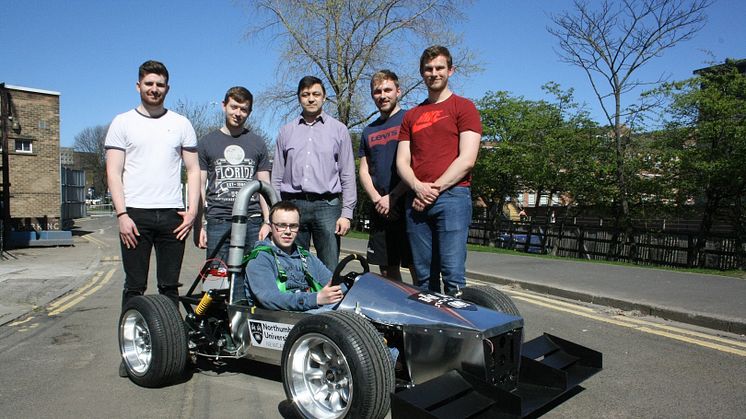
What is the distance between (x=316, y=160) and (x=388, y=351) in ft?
7.67

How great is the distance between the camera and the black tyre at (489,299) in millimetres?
3529

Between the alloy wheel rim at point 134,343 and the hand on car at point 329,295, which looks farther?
the alloy wheel rim at point 134,343

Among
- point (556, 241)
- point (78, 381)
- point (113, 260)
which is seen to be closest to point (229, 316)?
point (78, 381)

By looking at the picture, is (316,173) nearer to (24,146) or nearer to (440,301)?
(440,301)

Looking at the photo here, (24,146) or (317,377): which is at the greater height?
(24,146)

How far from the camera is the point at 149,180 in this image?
4.22 metres

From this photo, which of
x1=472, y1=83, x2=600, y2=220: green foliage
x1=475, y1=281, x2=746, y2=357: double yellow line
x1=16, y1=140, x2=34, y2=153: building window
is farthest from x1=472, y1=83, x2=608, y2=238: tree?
x1=16, y1=140, x2=34, y2=153: building window

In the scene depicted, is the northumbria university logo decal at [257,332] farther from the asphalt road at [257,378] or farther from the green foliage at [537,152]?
the green foliage at [537,152]

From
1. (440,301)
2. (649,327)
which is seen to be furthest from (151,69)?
(649,327)

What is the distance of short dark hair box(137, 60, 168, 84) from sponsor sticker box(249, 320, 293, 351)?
199 cm

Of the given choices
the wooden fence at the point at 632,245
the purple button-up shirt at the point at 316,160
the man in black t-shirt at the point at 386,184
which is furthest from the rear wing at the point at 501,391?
the wooden fence at the point at 632,245

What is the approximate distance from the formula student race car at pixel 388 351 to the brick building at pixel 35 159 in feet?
74.3

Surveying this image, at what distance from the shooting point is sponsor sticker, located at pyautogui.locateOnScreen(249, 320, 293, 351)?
3439 mm

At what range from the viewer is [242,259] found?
395 cm
